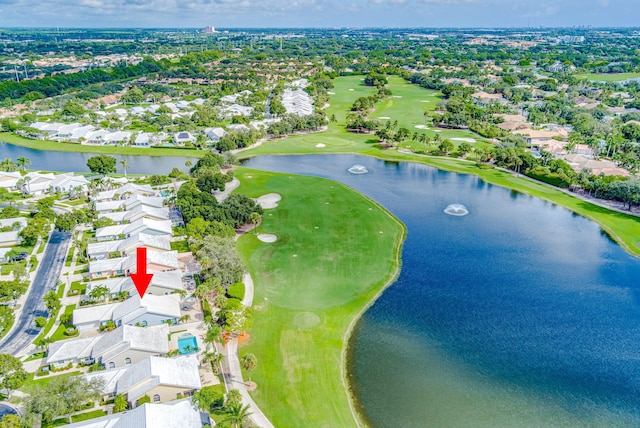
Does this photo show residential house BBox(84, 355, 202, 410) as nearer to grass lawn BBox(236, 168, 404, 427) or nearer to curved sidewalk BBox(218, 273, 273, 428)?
curved sidewalk BBox(218, 273, 273, 428)

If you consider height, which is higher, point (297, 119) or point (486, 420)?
point (297, 119)

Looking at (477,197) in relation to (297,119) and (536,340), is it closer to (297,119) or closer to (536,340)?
(536,340)

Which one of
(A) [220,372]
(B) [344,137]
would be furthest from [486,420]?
(B) [344,137]

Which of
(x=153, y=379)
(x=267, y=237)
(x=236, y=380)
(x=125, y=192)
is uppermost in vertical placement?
(x=125, y=192)

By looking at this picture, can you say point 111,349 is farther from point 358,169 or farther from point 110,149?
point 110,149

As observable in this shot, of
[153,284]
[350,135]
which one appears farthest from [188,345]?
[350,135]

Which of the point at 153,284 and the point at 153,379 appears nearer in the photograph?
the point at 153,379

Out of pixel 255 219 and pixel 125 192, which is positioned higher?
pixel 125 192
